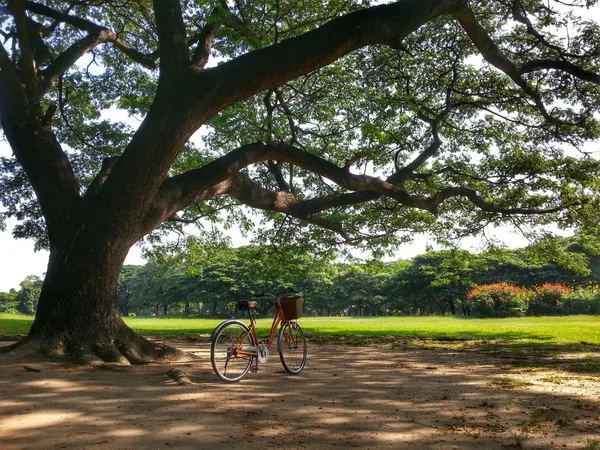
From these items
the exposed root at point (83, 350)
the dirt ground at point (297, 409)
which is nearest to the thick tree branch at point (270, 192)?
the exposed root at point (83, 350)

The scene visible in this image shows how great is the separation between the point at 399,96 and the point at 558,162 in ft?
15.1

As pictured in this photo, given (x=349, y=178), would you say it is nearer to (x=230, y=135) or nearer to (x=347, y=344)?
(x=230, y=135)

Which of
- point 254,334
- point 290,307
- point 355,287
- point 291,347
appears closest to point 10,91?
point 254,334

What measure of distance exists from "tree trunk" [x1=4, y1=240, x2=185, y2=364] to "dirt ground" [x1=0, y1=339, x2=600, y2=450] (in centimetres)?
42

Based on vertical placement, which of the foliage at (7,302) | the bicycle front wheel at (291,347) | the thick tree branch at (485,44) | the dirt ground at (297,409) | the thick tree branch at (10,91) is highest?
the thick tree branch at (485,44)

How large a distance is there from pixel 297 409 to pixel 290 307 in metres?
2.50

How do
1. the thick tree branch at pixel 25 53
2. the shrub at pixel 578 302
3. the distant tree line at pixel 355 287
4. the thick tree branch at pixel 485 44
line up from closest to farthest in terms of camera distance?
the thick tree branch at pixel 25 53 → the thick tree branch at pixel 485 44 → the shrub at pixel 578 302 → the distant tree line at pixel 355 287

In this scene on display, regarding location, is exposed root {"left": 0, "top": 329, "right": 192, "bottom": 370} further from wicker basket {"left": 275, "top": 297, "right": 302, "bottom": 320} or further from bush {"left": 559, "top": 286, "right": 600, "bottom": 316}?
bush {"left": 559, "top": 286, "right": 600, "bottom": 316}

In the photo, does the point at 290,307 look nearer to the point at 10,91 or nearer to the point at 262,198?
the point at 262,198

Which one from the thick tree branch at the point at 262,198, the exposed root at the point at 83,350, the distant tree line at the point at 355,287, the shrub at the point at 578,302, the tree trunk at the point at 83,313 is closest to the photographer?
the exposed root at the point at 83,350

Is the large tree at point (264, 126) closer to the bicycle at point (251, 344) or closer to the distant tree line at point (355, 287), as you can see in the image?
the bicycle at point (251, 344)

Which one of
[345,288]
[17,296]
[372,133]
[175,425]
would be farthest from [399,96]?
[17,296]

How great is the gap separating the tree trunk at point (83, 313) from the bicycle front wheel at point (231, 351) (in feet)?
5.48

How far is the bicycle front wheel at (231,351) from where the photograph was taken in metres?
6.20
